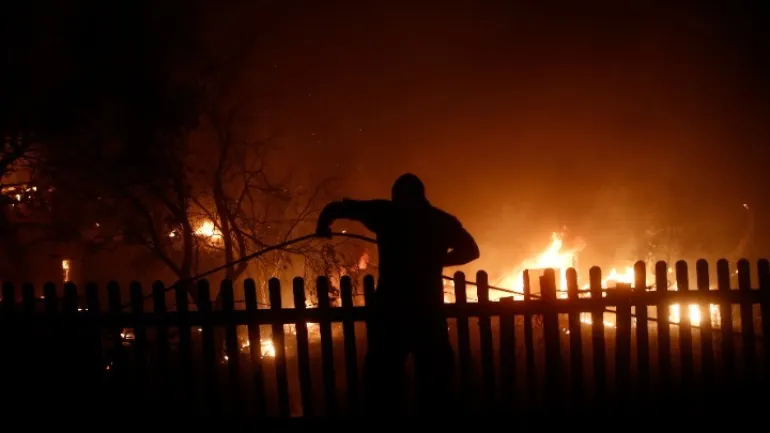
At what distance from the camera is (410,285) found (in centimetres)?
468

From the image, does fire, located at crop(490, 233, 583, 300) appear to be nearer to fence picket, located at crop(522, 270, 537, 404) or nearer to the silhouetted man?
fence picket, located at crop(522, 270, 537, 404)

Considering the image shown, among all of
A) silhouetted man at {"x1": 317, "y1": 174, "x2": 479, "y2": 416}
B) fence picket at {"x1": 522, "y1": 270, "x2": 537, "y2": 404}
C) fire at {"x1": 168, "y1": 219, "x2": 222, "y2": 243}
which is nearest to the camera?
silhouetted man at {"x1": 317, "y1": 174, "x2": 479, "y2": 416}

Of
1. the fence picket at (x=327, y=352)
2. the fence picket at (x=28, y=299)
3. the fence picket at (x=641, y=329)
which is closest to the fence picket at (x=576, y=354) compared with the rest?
the fence picket at (x=641, y=329)

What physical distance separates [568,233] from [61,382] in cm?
3245

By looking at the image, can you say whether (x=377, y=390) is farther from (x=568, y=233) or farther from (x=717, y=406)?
(x=568, y=233)

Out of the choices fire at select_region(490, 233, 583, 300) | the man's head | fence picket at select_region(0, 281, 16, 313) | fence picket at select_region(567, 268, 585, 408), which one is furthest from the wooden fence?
fire at select_region(490, 233, 583, 300)

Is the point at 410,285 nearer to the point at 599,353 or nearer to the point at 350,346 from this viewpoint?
the point at 350,346

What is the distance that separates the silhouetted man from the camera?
4.65 metres

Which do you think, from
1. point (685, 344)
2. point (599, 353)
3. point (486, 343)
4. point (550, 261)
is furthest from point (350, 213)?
point (550, 261)

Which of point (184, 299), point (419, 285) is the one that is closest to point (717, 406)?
point (419, 285)

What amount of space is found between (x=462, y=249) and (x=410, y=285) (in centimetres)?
57

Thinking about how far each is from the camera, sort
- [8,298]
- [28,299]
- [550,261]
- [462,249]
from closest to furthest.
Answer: [462,249] → [28,299] → [8,298] → [550,261]

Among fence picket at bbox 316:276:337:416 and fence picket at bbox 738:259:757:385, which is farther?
fence picket at bbox 738:259:757:385

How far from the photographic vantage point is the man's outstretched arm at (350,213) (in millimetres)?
4730
